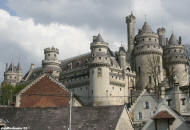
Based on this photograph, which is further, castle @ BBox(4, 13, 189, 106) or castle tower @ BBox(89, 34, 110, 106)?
castle @ BBox(4, 13, 189, 106)

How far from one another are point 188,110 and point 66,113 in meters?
26.1

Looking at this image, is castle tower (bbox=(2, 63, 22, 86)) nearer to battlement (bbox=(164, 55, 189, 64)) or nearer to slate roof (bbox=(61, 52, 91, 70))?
slate roof (bbox=(61, 52, 91, 70))

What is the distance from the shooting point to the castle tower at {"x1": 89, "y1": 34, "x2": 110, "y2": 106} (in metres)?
80.7

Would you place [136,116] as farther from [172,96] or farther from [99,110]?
[99,110]

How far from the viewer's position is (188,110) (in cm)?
5206

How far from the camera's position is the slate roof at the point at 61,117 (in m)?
31.9

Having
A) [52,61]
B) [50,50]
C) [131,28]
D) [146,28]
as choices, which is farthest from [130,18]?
[52,61]

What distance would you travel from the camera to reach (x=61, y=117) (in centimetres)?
3300

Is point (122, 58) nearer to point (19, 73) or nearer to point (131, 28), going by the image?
point (131, 28)

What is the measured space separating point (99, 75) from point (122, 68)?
1226 cm

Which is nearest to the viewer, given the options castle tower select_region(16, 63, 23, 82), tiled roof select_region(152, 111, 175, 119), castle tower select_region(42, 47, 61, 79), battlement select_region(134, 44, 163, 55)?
tiled roof select_region(152, 111, 175, 119)

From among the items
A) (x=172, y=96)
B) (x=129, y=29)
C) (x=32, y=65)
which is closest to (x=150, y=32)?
(x=129, y=29)

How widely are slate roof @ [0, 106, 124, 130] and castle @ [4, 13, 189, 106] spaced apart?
147 ft

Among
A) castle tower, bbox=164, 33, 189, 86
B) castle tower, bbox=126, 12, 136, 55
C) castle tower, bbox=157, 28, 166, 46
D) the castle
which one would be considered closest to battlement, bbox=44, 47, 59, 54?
the castle
